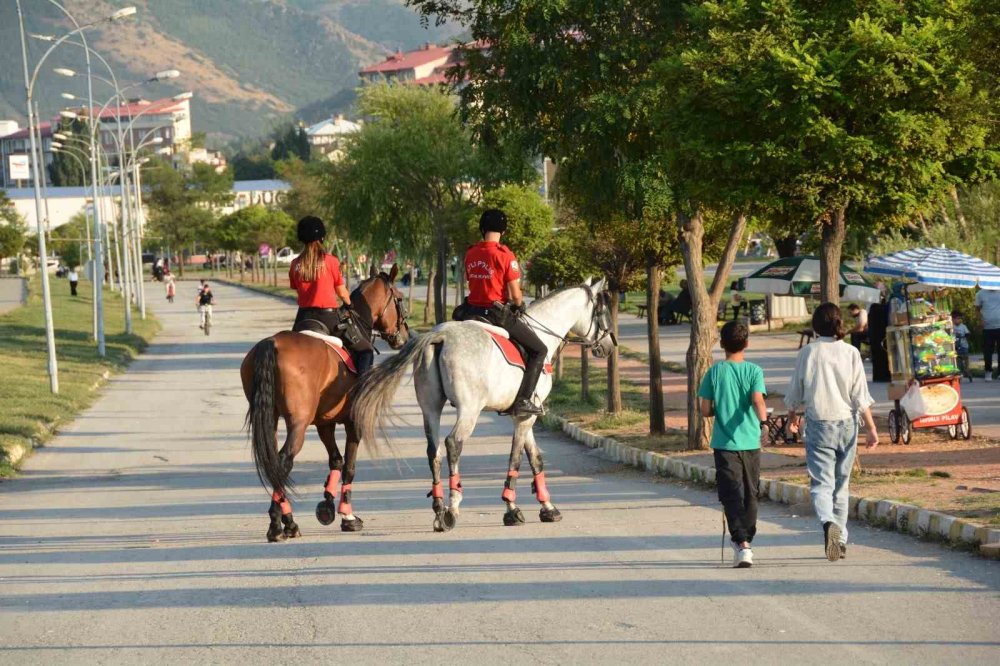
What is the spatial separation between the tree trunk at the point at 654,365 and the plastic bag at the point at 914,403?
3.73 meters

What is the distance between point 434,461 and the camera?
12438mm

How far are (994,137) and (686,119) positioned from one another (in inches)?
133

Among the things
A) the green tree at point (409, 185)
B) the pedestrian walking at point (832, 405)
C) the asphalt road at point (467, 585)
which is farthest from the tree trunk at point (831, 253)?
the green tree at point (409, 185)

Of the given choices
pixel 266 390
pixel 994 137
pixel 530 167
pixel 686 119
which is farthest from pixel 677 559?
pixel 530 167

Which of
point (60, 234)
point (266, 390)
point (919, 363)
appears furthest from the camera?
point (60, 234)

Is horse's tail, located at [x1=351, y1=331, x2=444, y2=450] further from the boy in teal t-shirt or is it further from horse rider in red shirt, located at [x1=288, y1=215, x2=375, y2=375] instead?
the boy in teal t-shirt

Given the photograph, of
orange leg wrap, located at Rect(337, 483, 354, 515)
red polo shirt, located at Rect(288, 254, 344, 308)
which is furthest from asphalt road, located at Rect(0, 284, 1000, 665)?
red polo shirt, located at Rect(288, 254, 344, 308)

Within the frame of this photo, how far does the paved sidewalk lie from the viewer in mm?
20328

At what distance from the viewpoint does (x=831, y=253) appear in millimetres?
14531

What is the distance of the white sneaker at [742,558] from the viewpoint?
10.2m

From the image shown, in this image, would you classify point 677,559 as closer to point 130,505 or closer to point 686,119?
point 686,119

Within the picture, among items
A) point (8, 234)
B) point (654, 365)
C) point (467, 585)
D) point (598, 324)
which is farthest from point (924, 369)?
point (8, 234)

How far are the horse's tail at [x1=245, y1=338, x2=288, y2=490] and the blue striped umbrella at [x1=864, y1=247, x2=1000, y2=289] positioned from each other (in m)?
11.1

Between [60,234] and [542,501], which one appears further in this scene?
[60,234]
